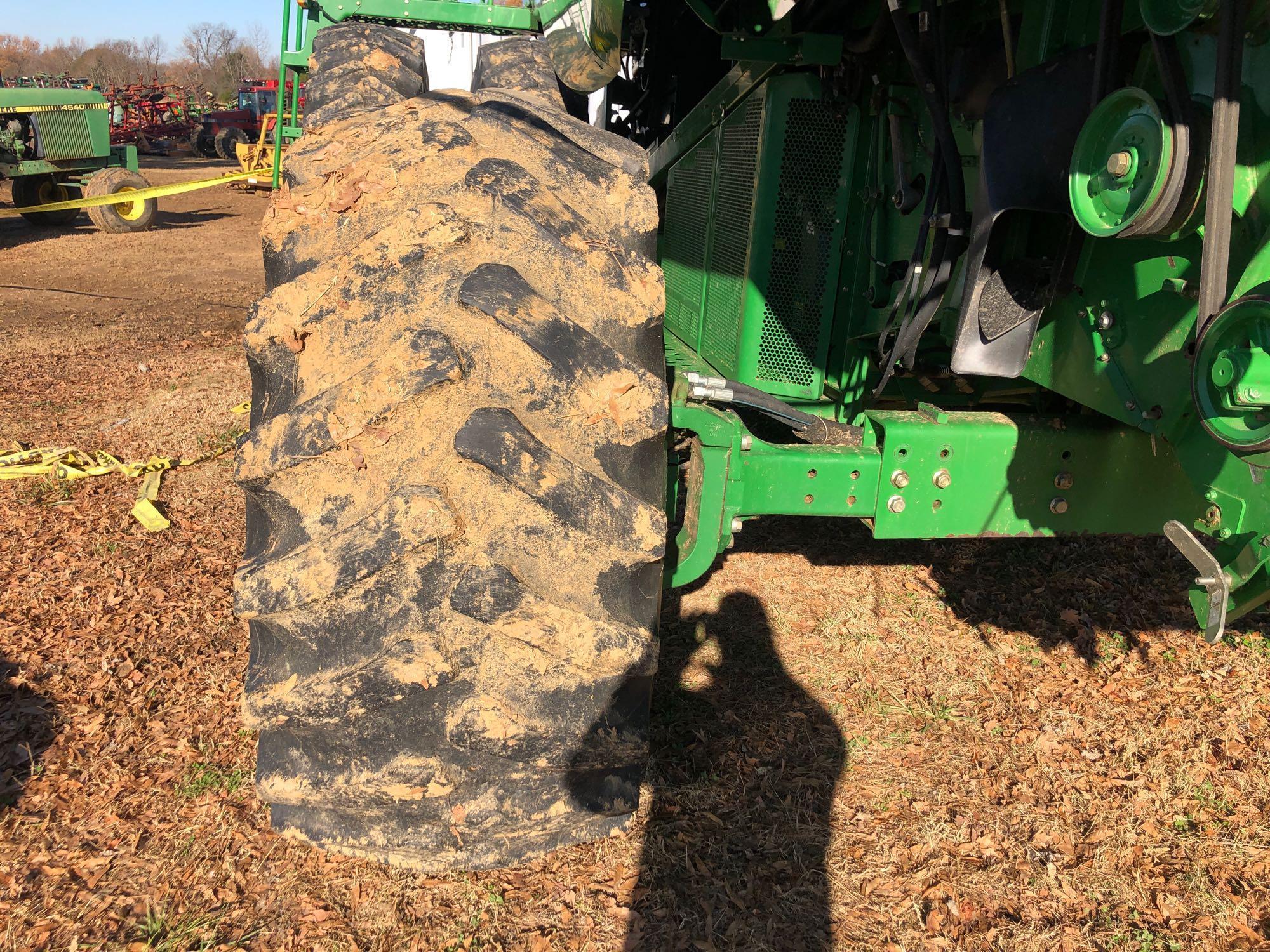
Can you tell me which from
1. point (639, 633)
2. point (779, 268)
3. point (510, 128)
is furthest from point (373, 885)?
point (779, 268)

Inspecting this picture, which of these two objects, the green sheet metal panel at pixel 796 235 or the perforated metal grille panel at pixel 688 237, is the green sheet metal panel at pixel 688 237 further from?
the green sheet metal panel at pixel 796 235

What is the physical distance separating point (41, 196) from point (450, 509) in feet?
56.5

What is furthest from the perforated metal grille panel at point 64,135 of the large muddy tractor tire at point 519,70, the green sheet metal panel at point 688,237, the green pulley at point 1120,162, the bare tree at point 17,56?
the bare tree at point 17,56

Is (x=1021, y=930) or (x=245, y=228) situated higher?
(x=245, y=228)

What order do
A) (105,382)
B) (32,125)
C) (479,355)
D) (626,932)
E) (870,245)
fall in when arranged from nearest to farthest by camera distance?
(479,355)
(626,932)
(870,245)
(105,382)
(32,125)

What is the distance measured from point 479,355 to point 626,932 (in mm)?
1318

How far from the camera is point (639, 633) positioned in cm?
182

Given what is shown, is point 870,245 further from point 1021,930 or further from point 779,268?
point 1021,930

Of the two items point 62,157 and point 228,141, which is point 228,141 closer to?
point 228,141

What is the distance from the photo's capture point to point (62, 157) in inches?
588

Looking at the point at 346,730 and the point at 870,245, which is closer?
the point at 346,730

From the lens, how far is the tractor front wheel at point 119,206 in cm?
1474

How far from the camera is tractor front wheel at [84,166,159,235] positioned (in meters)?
14.7

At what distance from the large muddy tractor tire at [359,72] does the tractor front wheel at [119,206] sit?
13.9 m
